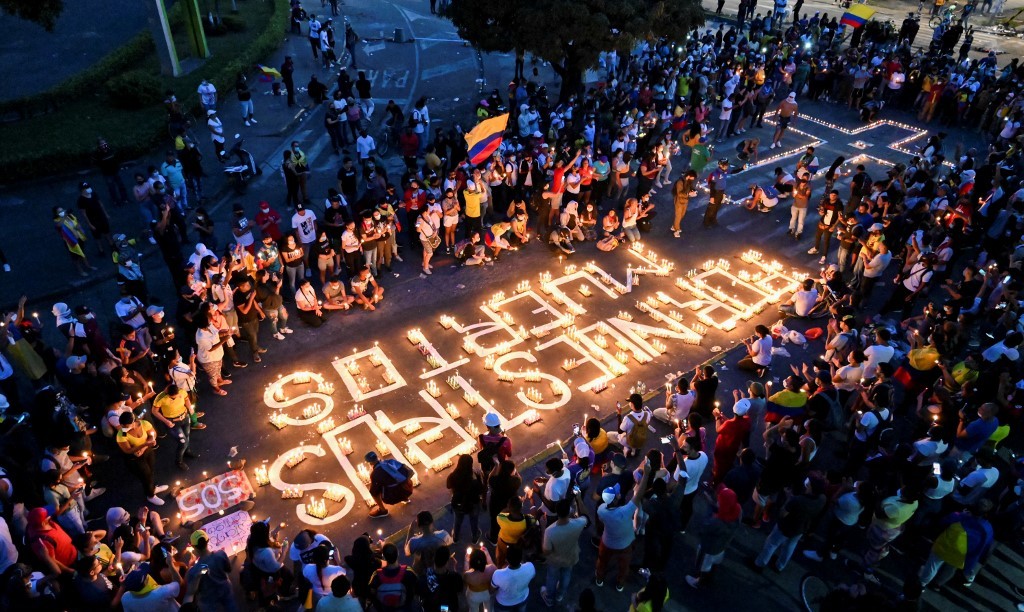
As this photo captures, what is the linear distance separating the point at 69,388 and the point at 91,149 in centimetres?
1203

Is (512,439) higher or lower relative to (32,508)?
lower

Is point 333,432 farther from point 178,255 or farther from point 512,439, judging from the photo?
point 178,255

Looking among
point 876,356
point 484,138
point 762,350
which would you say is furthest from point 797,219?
point 484,138

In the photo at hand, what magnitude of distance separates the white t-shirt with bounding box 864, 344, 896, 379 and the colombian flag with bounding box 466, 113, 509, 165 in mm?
9211

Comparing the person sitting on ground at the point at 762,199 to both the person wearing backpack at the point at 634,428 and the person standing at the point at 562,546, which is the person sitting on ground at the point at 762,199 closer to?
the person wearing backpack at the point at 634,428

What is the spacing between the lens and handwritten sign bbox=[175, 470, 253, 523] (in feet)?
31.3

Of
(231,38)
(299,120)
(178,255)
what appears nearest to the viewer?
(178,255)

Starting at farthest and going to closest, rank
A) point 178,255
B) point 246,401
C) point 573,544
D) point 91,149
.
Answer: point 91,149, point 178,255, point 246,401, point 573,544

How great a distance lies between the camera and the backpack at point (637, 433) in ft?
32.9

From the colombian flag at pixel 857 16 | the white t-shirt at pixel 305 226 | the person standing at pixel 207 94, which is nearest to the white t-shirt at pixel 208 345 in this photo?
the white t-shirt at pixel 305 226

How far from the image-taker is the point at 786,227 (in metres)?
18.0

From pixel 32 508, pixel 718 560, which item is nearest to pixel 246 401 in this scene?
pixel 32 508

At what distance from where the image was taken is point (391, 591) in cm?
694

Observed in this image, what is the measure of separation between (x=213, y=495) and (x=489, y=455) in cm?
413
